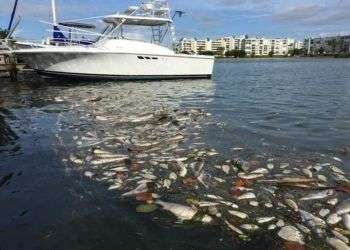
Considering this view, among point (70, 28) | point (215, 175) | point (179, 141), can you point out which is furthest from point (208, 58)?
point (215, 175)

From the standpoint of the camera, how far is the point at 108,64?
33.5 meters

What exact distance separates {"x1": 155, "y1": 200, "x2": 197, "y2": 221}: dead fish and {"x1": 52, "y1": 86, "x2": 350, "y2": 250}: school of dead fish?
0.02 meters

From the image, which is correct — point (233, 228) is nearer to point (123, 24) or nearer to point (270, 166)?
point (270, 166)

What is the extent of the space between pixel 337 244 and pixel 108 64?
28.9 metres

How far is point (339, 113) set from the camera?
62.2 ft

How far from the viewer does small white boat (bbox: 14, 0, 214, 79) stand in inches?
1281

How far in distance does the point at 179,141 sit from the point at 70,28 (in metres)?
23.6

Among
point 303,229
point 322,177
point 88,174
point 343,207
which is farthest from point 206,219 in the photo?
point 322,177

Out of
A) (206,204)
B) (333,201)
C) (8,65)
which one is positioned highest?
(8,65)

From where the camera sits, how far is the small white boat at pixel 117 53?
3253cm

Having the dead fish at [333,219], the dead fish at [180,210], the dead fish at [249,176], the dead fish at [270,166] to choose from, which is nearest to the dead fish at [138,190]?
the dead fish at [180,210]

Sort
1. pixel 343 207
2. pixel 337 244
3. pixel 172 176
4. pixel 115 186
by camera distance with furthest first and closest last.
Result: pixel 172 176 < pixel 115 186 < pixel 343 207 < pixel 337 244

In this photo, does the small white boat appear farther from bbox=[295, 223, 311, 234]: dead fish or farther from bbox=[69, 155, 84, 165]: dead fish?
bbox=[295, 223, 311, 234]: dead fish

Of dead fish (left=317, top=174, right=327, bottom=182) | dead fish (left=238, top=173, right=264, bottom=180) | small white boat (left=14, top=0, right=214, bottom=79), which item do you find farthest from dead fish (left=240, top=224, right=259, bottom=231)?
small white boat (left=14, top=0, right=214, bottom=79)
